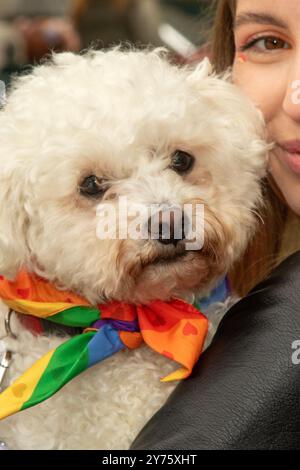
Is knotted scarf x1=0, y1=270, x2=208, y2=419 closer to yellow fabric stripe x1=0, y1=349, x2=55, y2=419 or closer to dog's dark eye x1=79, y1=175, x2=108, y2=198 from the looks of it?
yellow fabric stripe x1=0, y1=349, x2=55, y2=419

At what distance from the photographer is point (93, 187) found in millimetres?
1443

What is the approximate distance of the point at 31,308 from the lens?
53.6 inches

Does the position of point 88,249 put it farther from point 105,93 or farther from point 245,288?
point 245,288

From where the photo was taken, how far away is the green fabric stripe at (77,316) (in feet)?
4.56

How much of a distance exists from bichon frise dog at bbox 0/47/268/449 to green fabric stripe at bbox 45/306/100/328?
0.04 metres

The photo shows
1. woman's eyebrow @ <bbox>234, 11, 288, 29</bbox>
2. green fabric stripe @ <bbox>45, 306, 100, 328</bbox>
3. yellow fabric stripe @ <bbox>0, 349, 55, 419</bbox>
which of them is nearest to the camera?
yellow fabric stripe @ <bbox>0, 349, 55, 419</bbox>

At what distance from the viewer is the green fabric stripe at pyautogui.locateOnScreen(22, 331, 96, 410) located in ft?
4.24

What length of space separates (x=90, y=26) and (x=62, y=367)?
725cm

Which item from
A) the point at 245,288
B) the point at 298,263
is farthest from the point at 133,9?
the point at 298,263

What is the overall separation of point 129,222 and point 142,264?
9cm

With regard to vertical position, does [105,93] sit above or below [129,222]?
above

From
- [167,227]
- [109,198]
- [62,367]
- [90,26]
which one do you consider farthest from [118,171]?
[90,26]

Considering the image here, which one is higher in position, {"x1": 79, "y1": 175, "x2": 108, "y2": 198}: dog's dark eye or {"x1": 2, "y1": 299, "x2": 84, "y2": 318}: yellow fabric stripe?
{"x1": 79, "y1": 175, "x2": 108, "y2": 198}: dog's dark eye

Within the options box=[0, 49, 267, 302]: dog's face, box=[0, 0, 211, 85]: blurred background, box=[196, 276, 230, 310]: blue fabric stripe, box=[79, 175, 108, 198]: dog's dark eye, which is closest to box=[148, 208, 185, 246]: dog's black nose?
box=[0, 49, 267, 302]: dog's face
